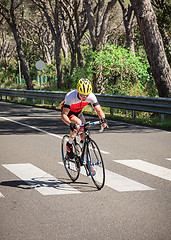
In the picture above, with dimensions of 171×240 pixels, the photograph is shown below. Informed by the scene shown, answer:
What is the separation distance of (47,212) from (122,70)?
15.5 meters

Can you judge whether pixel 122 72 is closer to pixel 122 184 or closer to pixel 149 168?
pixel 149 168

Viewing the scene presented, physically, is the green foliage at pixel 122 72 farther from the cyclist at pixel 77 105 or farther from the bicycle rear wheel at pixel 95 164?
the bicycle rear wheel at pixel 95 164

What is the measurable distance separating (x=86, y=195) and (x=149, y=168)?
215cm

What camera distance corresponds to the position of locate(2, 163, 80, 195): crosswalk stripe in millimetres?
6785

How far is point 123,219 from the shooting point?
5.34 meters

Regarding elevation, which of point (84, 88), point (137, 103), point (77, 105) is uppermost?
point (84, 88)

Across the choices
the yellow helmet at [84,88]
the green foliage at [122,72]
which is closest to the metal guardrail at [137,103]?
the green foliage at [122,72]

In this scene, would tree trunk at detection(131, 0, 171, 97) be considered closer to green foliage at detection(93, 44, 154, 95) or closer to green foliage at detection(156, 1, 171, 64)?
green foliage at detection(93, 44, 154, 95)

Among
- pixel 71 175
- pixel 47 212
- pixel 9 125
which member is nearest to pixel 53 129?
pixel 9 125

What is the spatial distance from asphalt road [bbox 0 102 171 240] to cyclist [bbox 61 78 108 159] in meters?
0.93

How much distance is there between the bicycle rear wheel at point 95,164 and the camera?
6656mm

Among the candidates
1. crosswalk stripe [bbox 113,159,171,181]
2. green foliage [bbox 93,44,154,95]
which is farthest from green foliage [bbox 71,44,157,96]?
crosswalk stripe [bbox 113,159,171,181]

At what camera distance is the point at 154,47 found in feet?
55.6

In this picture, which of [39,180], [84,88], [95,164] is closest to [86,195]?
[95,164]
